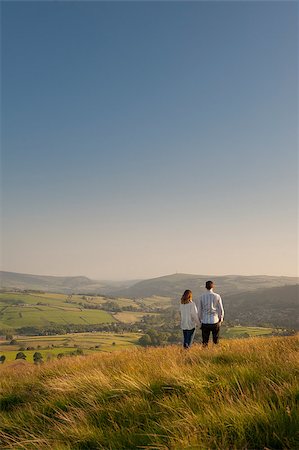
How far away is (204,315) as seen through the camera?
11906mm

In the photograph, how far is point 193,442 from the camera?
10.6 ft

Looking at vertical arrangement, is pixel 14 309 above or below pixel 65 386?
below

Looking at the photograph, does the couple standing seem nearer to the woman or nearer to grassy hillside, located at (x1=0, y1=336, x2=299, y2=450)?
the woman

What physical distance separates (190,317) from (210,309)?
838 millimetres

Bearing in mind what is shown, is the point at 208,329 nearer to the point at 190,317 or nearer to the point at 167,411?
the point at 190,317

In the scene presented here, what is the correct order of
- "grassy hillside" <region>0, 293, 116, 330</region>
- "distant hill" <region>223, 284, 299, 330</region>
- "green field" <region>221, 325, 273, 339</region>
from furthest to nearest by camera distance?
"distant hill" <region>223, 284, 299, 330</region>
"grassy hillside" <region>0, 293, 116, 330</region>
"green field" <region>221, 325, 273, 339</region>

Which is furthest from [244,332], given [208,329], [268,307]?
[268,307]

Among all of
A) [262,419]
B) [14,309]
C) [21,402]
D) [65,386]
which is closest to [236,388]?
[262,419]

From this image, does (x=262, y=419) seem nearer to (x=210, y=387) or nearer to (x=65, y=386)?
(x=210, y=387)

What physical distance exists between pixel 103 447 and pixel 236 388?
7.47ft

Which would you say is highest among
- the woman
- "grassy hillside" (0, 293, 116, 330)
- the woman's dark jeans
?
the woman

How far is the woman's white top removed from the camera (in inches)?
472

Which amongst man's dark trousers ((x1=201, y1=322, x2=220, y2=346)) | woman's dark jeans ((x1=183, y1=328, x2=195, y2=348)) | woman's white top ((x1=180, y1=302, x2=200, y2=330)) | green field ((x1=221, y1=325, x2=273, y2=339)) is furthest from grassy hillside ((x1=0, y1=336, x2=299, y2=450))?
green field ((x1=221, y1=325, x2=273, y2=339))

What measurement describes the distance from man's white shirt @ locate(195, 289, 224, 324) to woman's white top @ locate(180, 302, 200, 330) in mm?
170
